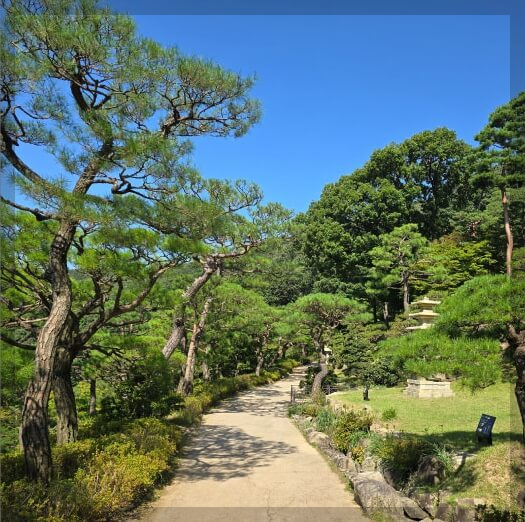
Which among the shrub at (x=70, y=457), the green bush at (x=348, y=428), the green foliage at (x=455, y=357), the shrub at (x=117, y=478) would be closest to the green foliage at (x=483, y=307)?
the green foliage at (x=455, y=357)

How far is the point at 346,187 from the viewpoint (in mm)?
27500

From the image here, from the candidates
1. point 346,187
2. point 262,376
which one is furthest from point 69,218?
point 346,187

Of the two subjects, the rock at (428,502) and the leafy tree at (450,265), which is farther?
the leafy tree at (450,265)

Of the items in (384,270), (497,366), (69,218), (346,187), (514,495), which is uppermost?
(346,187)

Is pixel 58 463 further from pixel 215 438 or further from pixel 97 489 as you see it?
pixel 215 438

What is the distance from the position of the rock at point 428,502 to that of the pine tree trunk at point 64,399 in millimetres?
5226

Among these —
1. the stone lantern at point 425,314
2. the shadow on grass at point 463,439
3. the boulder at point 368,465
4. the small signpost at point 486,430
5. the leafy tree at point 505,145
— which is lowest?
the boulder at point 368,465

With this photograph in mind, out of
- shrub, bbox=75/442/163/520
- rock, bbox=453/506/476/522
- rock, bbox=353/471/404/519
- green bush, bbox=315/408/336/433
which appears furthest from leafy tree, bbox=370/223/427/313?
shrub, bbox=75/442/163/520

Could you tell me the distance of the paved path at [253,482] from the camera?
5.42 meters

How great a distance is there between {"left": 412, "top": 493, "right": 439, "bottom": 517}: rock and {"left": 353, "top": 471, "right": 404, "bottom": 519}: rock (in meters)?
0.22

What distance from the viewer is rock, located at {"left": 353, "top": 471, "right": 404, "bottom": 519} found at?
5168 mm

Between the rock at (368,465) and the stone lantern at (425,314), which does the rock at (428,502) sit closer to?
the rock at (368,465)

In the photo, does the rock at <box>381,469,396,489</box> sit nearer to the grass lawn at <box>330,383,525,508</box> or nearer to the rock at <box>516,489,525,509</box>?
the grass lawn at <box>330,383,525,508</box>

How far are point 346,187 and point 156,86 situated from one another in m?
22.6
